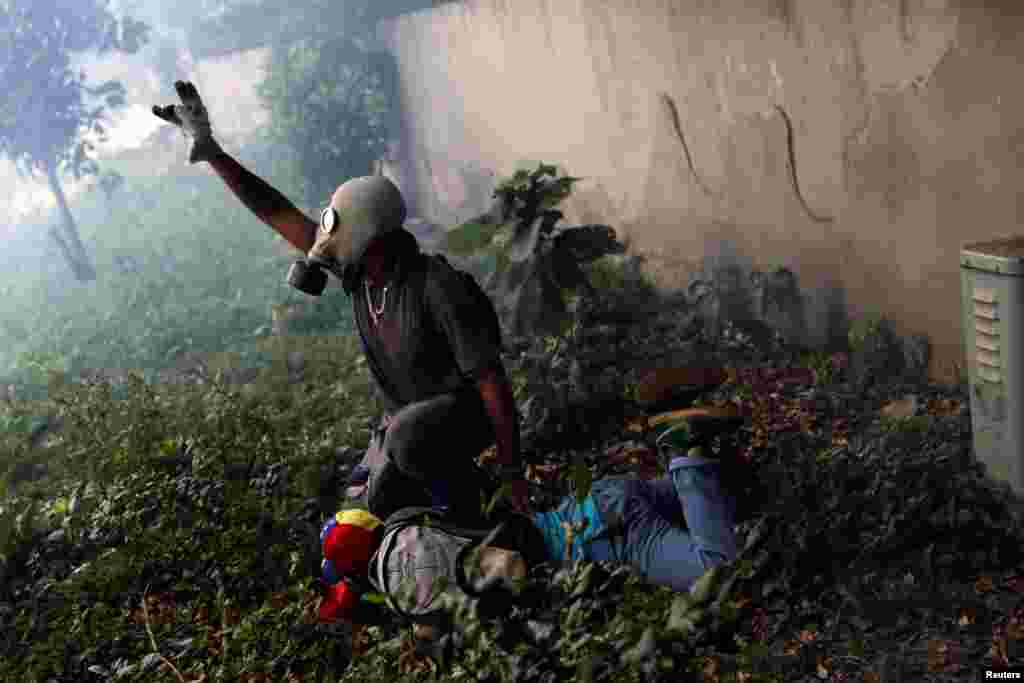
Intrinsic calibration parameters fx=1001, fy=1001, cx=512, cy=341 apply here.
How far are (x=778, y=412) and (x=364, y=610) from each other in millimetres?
2411

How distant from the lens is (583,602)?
7.06ft

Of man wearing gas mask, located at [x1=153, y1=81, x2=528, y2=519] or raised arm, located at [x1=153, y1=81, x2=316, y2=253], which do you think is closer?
man wearing gas mask, located at [x1=153, y1=81, x2=528, y2=519]

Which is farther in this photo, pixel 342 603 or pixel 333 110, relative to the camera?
pixel 333 110

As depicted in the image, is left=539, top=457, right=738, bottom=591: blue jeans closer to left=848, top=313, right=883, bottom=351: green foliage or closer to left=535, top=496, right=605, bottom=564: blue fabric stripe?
left=535, top=496, right=605, bottom=564: blue fabric stripe

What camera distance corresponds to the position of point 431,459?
9.50 ft

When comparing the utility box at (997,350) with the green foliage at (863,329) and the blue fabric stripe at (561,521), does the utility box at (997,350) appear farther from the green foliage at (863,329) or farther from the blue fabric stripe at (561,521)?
the blue fabric stripe at (561,521)

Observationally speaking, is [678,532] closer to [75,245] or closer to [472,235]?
[472,235]

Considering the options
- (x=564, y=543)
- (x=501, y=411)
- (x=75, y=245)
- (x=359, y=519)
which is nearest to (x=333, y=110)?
(x=75, y=245)

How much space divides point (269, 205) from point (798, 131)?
2.94m

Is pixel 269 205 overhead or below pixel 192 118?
below

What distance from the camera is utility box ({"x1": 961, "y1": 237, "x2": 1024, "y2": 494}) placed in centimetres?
327

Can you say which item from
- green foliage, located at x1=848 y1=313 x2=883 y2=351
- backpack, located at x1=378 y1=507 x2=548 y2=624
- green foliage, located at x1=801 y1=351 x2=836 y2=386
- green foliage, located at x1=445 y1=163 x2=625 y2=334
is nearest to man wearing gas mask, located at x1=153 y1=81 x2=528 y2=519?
backpack, located at x1=378 y1=507 x2=548 y2=624

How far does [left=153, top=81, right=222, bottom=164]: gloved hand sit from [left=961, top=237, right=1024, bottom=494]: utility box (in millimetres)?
2552

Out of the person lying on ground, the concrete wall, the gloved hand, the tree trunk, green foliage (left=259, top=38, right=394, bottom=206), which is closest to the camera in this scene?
the person lying on ground
